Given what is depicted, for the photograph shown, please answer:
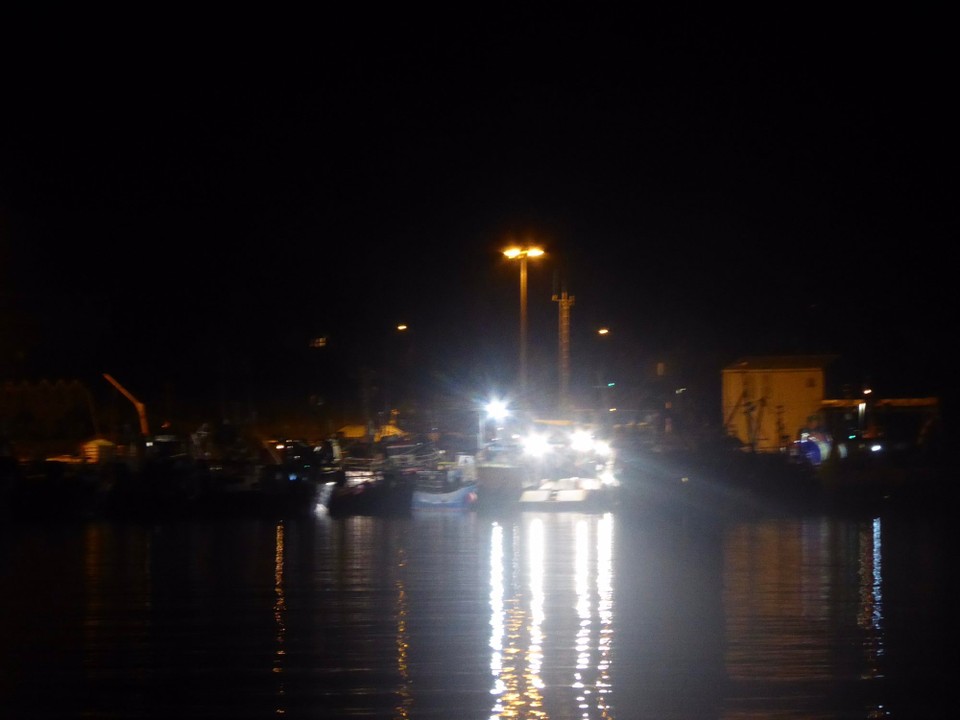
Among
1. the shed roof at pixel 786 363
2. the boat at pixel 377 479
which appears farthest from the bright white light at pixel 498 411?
the shed roof at pixel 786 363

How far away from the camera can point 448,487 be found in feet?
89.8

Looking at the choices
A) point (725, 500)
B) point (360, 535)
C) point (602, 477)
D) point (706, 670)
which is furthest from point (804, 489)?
point (706, 670)

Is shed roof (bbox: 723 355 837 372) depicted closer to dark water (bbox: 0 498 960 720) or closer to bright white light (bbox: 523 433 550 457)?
bright white light (bbox: 523 433 550 457)

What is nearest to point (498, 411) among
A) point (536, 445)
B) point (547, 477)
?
point (536, 445)

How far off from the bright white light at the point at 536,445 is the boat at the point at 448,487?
48.1 inches

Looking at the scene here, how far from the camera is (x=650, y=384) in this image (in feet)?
196

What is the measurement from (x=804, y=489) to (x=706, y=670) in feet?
66.0

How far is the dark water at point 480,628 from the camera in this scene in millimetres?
8477

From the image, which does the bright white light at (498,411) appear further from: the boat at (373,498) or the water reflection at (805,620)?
the water reflection at (805,620)

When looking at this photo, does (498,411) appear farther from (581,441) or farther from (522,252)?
(581,441)

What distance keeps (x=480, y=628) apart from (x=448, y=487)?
16.2 meters

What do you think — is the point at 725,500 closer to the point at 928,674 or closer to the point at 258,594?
the point at 258,594

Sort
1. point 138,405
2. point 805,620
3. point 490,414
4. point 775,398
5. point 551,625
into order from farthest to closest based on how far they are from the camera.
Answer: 1. point 775,398
2. point 138,405
3. point 490,414
4. point 805,620
5. point 551,625

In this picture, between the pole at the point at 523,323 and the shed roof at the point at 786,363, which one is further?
the shed roof at the point at 786,363
